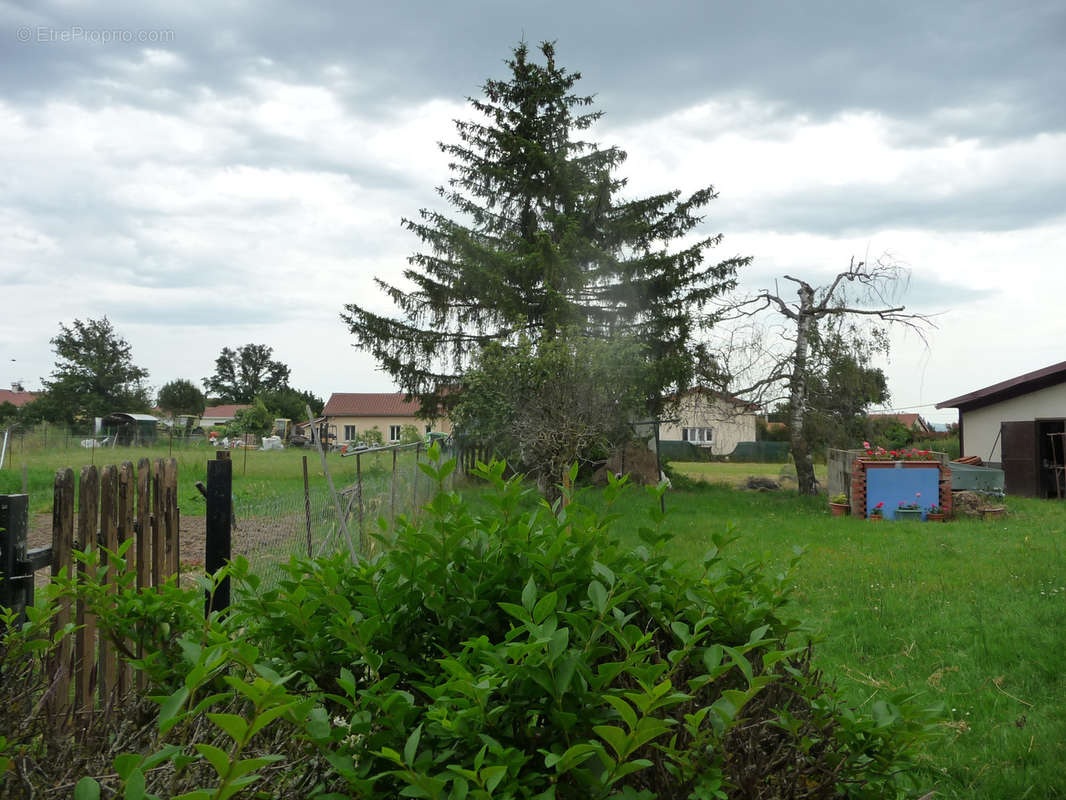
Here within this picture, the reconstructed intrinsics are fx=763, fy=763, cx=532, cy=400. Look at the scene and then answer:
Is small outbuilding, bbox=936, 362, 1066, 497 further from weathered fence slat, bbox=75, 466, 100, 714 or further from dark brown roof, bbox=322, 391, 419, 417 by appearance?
dark brown roof, bbox=322, 391, 419, 417

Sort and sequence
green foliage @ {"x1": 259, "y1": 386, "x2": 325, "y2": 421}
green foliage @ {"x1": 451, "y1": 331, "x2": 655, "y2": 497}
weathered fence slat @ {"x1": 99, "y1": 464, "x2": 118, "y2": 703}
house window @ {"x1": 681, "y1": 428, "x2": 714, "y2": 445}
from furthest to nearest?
green foliage @ {"x1": 259, "y1": 386, "x2": 325, "y2": 421} < house window @ {"x1": 681, "y1": 428, "x2": 714, "y2": 445} < green foliage @ {"x1": 451, "y1": 331, "x2": 655, "y2": 497} < weathered fence slat @ {"x1": 99, "y1": 464, "x2": 118, "y2": 703}

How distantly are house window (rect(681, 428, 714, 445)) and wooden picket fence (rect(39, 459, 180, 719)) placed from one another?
50173 mm

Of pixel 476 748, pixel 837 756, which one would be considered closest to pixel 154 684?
pixel 476 748

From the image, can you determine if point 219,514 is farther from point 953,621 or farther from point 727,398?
point 727,398

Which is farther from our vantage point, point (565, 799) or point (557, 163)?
point (557, 163)

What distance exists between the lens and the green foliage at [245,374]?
94.0 meters

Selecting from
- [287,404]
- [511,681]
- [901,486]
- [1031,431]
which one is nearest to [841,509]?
[901,486]

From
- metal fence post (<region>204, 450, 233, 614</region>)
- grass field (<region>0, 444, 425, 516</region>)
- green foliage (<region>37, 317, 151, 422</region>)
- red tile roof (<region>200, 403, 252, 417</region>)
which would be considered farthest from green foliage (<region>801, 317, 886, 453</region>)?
red tile roof (<region>200, 403, 252, 417</region>)

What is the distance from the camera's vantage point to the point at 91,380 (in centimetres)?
6359

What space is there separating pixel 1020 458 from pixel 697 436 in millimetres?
38271

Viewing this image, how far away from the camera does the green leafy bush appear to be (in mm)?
1191

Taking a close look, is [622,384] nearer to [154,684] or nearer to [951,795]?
[951,795]

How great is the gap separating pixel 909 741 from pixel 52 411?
70221mm

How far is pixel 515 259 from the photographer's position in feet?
68.2
